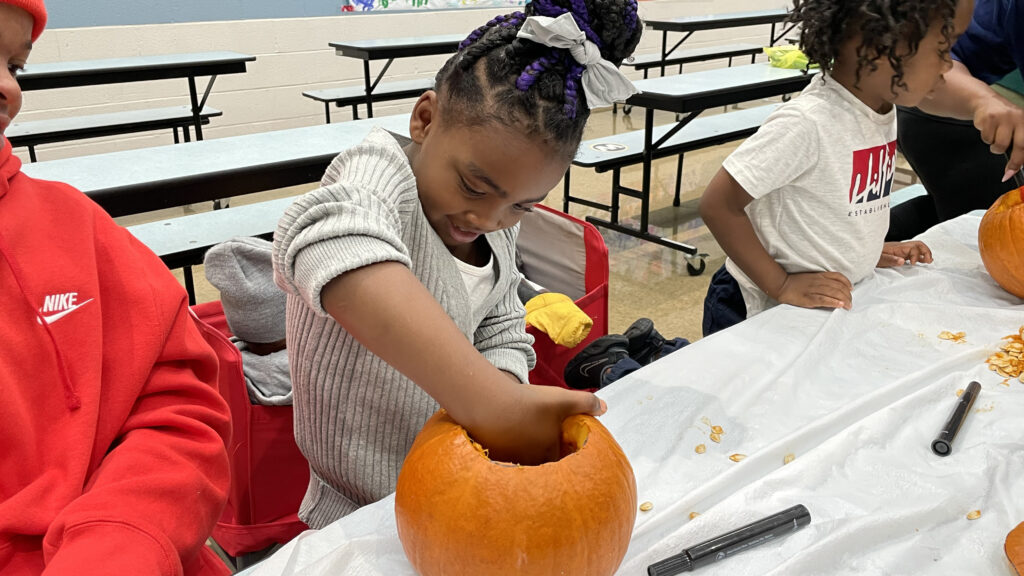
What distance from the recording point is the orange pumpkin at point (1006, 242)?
1.29m

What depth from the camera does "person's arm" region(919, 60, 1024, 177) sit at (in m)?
1.40

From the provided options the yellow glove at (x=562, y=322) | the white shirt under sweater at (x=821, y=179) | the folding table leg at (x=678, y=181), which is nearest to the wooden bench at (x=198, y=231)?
the yellow glove at (x=562, y=322)

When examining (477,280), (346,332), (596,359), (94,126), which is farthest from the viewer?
(94,126)

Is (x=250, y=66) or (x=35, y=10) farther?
(x=250, y=66)

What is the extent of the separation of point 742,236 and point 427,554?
978 millimetres

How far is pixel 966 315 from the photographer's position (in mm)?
1262

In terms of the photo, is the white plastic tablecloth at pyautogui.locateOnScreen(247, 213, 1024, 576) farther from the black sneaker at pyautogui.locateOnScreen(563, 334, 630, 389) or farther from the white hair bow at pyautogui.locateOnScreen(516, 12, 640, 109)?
the white hair bow at pyautogui.locateOnScreen(516, 12, 640, 109)

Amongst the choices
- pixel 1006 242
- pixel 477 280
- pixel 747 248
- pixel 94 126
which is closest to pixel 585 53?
pixel 477 280

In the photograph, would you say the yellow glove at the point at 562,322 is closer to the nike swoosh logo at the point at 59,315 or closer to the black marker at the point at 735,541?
the black marker at the point at 735,541

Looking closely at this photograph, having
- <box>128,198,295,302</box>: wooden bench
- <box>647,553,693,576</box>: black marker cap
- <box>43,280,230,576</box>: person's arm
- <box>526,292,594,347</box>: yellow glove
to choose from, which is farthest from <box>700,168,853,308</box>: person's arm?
<box>128,198,295,302</box>: wooden bench

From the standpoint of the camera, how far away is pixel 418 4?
5227 mm

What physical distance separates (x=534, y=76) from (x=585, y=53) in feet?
0.20

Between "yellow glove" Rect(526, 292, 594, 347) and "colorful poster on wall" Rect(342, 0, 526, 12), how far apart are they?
12.8 feet

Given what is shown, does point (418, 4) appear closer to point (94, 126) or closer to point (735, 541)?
point (94, 126)
